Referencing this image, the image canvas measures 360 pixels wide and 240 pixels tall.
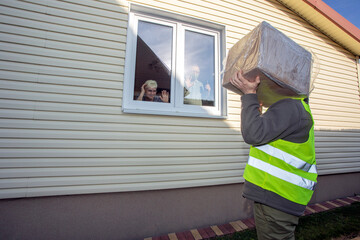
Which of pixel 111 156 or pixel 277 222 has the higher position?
pixel 111 156

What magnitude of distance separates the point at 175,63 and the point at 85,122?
1.78 m

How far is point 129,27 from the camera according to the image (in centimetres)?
276

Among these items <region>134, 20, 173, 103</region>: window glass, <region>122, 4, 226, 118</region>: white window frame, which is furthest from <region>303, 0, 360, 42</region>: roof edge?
<region>134, 20, 173, 103</region>: window glass

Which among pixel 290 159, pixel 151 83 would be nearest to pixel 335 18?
pixel 151 83

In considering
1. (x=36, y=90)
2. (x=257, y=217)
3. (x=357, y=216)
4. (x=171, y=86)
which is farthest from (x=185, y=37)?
(x=357, y=216)

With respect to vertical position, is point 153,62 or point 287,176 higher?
point 153,62

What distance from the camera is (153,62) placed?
2992mm

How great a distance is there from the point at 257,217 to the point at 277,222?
16 centimetres

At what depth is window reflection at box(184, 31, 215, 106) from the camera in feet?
10.5

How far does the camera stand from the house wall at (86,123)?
7.38 ft

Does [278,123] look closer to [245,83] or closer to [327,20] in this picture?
[245,83]

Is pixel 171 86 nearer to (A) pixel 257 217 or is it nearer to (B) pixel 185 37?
(B) pixel 185 37

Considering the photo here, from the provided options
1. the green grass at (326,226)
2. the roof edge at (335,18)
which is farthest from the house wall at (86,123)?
the roof edge at (335,18)

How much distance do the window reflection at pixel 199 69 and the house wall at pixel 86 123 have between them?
0.36 metres
